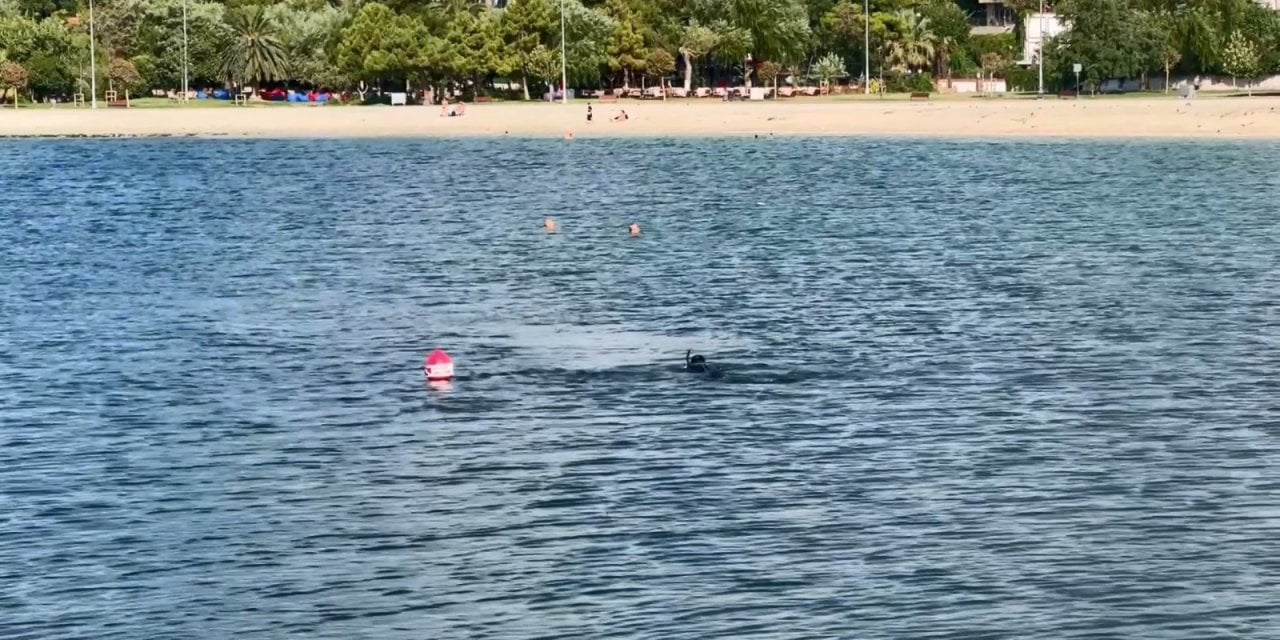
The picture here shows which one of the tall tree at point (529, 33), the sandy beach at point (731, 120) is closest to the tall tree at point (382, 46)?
the tall tree at point (529, 33)

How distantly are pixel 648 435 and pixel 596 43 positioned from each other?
439 ft

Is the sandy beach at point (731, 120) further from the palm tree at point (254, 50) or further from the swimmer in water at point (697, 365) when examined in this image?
the swimmer in water at point (697, 365)

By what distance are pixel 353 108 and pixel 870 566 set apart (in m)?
124

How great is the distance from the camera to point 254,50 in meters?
159

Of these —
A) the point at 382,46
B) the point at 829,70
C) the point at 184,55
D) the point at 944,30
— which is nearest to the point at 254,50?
the point at 184,55

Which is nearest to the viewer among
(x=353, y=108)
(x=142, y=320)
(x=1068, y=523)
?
(x=1068, y=523)

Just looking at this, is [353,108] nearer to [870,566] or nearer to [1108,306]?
[1108,306]

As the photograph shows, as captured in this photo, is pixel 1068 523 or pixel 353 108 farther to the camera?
pixel 353 108

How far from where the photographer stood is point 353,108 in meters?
138

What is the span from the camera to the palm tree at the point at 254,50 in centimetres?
15850

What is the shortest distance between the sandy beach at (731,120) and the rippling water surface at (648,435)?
146ft

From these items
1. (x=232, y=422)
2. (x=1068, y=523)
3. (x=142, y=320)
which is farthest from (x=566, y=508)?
(x=142, y=320)

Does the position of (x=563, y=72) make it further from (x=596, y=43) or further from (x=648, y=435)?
(x=648, y=435)

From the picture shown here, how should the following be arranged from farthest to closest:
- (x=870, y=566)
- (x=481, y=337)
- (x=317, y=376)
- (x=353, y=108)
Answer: (x=353, y=108) → (x=481, y=337) → (x=317, y=376) → (x=870, y=566)
